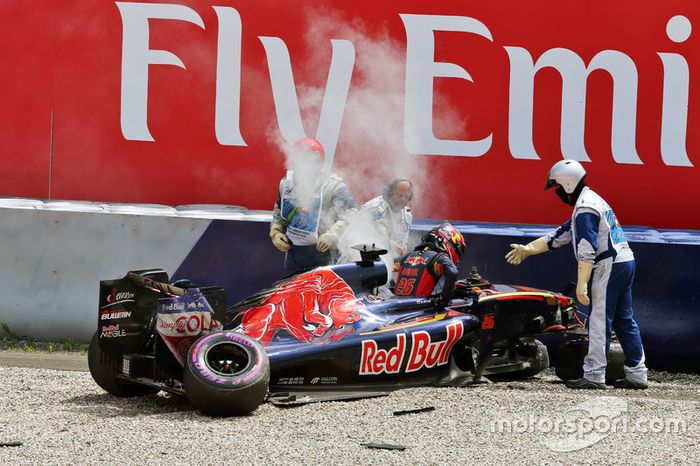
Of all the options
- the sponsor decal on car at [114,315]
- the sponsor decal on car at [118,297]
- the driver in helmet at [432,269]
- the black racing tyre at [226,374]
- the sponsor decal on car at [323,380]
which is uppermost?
the driver in helmet at [432,269]

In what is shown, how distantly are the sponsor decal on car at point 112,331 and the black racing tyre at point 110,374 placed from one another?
134 millimetres

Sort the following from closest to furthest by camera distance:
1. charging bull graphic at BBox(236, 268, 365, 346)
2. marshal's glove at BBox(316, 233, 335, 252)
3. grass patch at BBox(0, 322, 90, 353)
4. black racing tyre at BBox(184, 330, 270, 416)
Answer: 1. black racing tyre at BBox(184, 330, 270, 416)
2. charging bull graphic at BBox(236, 268, 365, 346)
3. marshal's glove at BBox(316, 233, 335, 252)
4. grass patch at BBox(0, 322, 90, 353)

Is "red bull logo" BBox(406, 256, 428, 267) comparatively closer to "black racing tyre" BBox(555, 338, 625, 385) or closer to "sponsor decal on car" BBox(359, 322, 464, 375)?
"sponsor decal on car" BBox(359, 322, 464, 375)

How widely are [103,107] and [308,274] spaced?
13.2ft

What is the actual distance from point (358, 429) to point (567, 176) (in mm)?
3104

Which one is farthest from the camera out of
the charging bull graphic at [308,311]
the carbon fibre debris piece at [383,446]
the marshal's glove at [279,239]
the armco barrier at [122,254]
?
the armco barrier at [122,254]

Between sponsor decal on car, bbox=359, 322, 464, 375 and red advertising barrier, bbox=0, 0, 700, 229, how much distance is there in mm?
3312

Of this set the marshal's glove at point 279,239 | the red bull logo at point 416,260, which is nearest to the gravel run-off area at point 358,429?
the red bull logo at point 416,260

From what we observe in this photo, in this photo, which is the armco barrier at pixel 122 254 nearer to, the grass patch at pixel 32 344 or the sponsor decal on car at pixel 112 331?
the grass patch at pixel 32 344

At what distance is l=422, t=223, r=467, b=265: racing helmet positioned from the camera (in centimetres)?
864

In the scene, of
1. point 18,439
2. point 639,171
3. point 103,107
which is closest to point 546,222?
point 639,171

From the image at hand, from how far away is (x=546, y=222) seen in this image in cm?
1116

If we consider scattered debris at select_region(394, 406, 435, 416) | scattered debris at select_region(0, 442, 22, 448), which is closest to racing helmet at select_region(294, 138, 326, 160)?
scattered debris at select_region(394, 406, 435, 416)

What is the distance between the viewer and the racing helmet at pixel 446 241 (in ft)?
28.3
